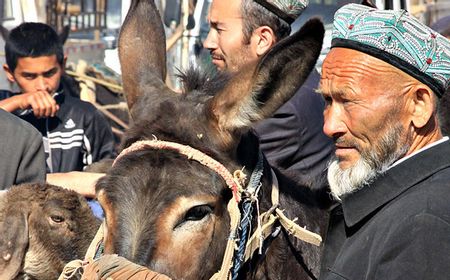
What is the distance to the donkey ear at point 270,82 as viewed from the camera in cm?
321

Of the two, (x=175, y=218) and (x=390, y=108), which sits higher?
(x=390, y=108)

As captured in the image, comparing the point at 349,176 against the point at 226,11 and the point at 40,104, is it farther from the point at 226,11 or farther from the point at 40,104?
the point at 40,104

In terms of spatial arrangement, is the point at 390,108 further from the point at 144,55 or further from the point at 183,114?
the point at 144,55

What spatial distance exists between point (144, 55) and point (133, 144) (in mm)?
648

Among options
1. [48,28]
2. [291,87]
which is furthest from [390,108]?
[48,28]

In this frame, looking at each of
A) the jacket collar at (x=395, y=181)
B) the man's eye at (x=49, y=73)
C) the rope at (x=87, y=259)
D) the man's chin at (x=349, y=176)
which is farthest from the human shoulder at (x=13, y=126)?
the man's eye at (x=49, y=73)

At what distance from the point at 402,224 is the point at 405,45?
593 millimetres

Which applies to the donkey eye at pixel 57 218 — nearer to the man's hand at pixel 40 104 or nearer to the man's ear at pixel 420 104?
the man's ear at pixel 420 104

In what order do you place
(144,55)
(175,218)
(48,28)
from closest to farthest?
(175,218), (144,55), (48,28)

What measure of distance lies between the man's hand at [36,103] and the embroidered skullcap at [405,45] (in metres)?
3.70

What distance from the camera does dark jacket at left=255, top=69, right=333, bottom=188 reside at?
439cm

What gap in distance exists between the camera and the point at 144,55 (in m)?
3.92

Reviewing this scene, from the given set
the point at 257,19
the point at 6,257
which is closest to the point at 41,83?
the point at 257,19

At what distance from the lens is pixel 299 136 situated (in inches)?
179
